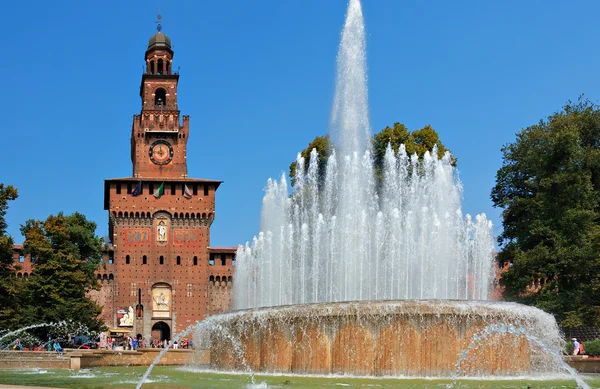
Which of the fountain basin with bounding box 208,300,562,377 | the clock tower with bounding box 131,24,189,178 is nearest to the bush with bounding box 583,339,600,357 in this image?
the fountain basin with bounding box 208,300,562,377

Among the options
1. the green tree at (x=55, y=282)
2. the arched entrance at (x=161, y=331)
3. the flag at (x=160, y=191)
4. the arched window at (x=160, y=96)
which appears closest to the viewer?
the green tree at (x=55, y=282)

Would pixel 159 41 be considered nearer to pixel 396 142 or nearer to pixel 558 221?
pixel 396 142

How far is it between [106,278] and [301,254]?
2677cm

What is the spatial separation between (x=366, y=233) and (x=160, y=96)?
1409 inches

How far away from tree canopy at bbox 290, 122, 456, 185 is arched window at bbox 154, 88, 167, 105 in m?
19.5

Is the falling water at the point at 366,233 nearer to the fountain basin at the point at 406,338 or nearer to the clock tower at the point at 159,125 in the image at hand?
the fountain basin at the point at 406,338

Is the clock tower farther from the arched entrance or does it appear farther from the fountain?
the fountain

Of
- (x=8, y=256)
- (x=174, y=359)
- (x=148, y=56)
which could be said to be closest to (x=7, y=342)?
(x=8, y=256)

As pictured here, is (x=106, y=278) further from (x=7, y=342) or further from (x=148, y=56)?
(x=7, y=342)

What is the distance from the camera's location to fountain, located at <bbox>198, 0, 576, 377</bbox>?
14.8m

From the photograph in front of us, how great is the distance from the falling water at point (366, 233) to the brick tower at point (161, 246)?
22.8m

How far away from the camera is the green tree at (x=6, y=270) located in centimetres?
3203

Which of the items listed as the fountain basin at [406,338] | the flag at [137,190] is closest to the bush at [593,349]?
the fountain basin at [406,338]

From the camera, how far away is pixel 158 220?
5316 centimetres
